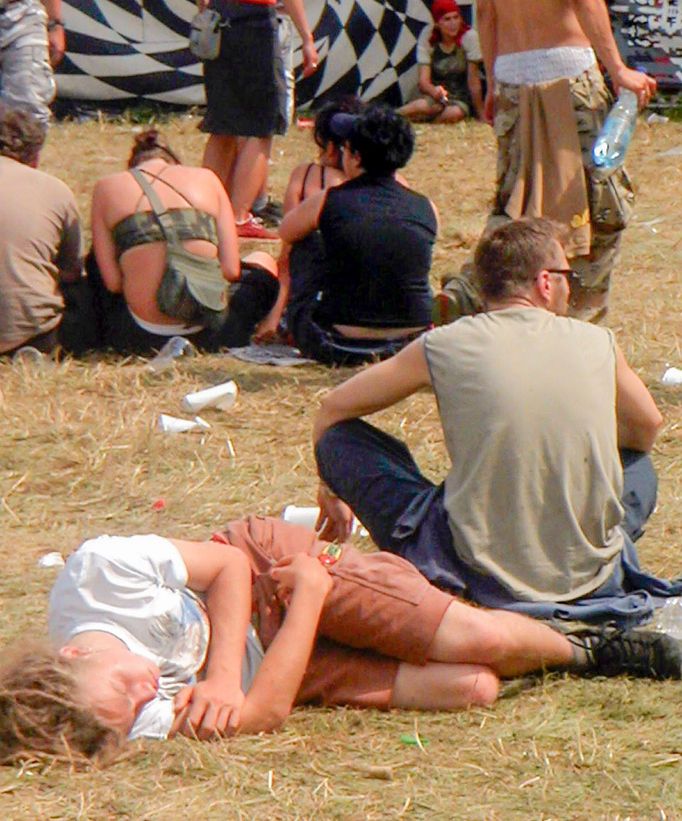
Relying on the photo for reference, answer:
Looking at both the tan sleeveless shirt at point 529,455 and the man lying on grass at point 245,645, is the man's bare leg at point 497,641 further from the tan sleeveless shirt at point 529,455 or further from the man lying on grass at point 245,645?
the tan sleeveless shirt at point 529,455

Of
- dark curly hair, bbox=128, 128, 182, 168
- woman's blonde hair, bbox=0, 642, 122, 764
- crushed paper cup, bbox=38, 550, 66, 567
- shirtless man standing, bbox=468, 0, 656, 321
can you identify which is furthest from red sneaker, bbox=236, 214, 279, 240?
woman's blonde hair, bbox=0, 642, 122, 764

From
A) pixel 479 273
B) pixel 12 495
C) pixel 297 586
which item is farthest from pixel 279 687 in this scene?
pixel 12 495

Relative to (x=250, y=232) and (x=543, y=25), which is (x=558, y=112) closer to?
(x=543, y=25)

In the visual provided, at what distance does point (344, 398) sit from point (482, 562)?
0.52 m

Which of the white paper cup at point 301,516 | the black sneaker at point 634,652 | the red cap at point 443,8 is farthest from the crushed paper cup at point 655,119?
the black sneaker at point 634,652

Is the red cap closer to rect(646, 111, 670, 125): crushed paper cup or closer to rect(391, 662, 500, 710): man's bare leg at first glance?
rect(646, 111, 670, 125): crushed paper cup

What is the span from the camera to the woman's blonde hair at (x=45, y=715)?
3039 mm

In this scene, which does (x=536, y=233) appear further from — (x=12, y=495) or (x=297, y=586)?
(x=12, y=495)

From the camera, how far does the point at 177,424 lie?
5.45m

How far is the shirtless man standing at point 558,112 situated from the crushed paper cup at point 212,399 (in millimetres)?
1084

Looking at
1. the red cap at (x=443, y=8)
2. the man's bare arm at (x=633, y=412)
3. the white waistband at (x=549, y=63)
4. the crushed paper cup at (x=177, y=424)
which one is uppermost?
the white waistband at (x=549, y=63)

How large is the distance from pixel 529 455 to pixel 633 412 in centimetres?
40

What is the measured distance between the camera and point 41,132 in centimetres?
630

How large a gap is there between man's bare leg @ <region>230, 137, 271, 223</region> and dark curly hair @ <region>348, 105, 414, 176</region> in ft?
6.25
